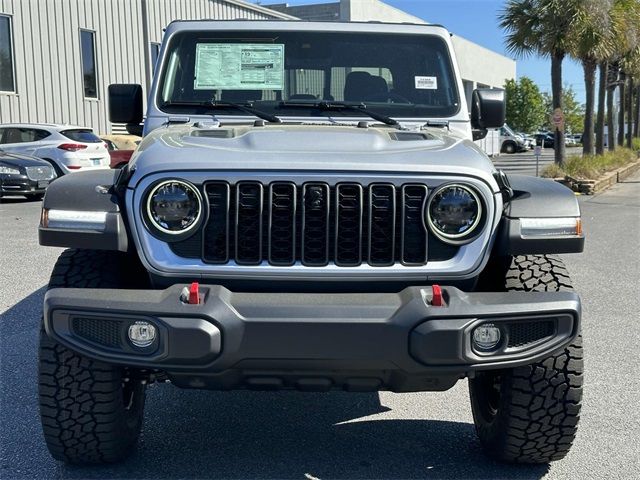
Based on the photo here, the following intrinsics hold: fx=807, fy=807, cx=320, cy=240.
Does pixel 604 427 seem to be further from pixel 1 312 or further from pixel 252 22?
pixel 1 312

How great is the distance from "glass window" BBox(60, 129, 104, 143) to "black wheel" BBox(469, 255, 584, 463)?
1540cm

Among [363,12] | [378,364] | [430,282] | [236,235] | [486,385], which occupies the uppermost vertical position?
[363,12]

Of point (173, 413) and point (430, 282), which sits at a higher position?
point (430, 282)

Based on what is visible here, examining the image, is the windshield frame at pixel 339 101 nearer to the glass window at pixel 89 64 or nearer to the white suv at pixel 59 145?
the white suv at pixel 59 145

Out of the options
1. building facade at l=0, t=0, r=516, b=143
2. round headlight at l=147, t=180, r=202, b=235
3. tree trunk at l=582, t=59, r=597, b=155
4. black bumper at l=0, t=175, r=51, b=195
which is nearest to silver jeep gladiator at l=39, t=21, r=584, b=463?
round headlight at l=147, t=180, r=202, b=235

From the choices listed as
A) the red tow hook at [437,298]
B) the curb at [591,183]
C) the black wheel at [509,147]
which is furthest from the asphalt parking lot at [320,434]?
the black wheel at [509,147]

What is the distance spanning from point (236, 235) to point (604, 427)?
226 centimetres

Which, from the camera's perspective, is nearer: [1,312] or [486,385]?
[486,385]

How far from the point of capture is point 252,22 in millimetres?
4555

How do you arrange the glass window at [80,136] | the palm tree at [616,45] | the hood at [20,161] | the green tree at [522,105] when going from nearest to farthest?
the hood at [20,161] → the glass window at [80,136] → the palm tree at [616,45] → the green tree at [522,105]

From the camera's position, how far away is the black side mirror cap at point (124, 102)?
15.1 ft

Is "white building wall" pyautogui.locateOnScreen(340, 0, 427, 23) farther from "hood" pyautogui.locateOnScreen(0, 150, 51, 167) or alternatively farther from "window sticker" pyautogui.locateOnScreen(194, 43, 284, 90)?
"window sticker" pyautogui.locateOnScreen(194, 43, 284, 90)

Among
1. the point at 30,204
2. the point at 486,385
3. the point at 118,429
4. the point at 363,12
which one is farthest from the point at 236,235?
the point at 363,12

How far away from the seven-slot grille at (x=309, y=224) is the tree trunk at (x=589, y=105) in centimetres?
2322
